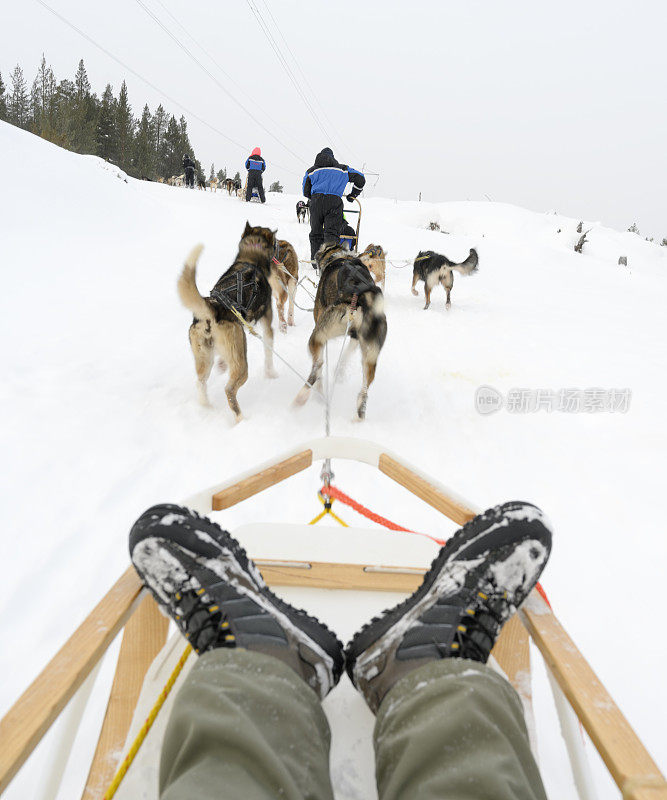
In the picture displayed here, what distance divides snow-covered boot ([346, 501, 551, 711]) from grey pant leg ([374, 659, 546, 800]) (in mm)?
72

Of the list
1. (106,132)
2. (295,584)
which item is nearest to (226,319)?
(295,584)

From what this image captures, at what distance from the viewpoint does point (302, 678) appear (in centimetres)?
90

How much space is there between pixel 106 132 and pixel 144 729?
142 ft

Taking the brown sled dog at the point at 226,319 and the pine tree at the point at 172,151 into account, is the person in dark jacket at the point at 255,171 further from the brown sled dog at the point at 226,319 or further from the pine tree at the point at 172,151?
the pine tree at the point at 172,151

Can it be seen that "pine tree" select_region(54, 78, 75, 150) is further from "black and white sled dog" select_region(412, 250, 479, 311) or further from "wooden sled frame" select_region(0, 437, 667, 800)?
"wooden sled frame" select_region(0, 437, 667, 800)

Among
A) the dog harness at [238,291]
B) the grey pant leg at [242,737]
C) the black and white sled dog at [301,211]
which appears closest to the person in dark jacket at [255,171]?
the black and white sled dog at [301,211]

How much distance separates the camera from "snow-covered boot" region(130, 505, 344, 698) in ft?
3.05

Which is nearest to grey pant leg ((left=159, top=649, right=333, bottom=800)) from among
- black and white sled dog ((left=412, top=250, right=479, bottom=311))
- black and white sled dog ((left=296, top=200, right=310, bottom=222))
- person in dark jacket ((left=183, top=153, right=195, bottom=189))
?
black and white sled dog ((left=412, top=250, right=479, bottom=311))

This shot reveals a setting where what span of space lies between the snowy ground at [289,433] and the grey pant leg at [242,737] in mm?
684

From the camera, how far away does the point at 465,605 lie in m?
0.98

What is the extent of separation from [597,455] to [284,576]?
88.2 inches

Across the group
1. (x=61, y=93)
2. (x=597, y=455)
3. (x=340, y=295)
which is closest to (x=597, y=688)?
(x=597, y=455)

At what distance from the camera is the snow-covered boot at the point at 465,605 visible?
0.94 m

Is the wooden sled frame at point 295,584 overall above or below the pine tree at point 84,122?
below
